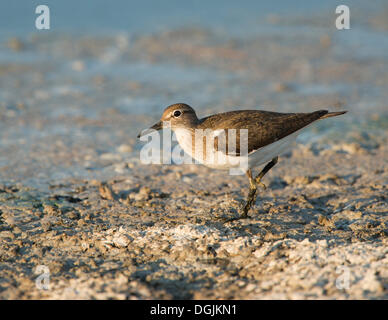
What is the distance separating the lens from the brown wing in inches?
239

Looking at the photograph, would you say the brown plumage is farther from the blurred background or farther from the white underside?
the blurred background

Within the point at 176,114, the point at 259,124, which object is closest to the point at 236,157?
the point at 259,124

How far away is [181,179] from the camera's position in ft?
25.1

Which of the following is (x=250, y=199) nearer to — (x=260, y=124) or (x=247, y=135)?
(x=247, y=135)

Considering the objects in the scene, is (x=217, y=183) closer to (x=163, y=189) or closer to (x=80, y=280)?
(x=163, y=189)

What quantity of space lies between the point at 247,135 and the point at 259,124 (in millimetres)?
241

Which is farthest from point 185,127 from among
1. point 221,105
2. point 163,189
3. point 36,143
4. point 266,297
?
point 221,105

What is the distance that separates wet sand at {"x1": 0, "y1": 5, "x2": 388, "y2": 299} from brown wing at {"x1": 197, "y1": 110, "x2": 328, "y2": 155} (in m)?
0.85

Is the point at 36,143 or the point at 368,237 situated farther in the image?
the point at 36,143

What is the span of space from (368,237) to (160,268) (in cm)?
218

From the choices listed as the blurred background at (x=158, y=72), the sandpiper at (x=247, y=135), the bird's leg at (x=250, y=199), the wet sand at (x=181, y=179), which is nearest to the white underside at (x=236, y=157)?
the sandpiper at (x=247, y=135)

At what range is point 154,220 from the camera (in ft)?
20.3

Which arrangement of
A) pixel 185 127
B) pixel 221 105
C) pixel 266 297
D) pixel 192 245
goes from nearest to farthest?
pixel 266 297, pixel 192 245, pixel 185 127, pixel 221 105

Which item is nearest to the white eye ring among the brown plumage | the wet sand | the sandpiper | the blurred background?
the sandpiper
